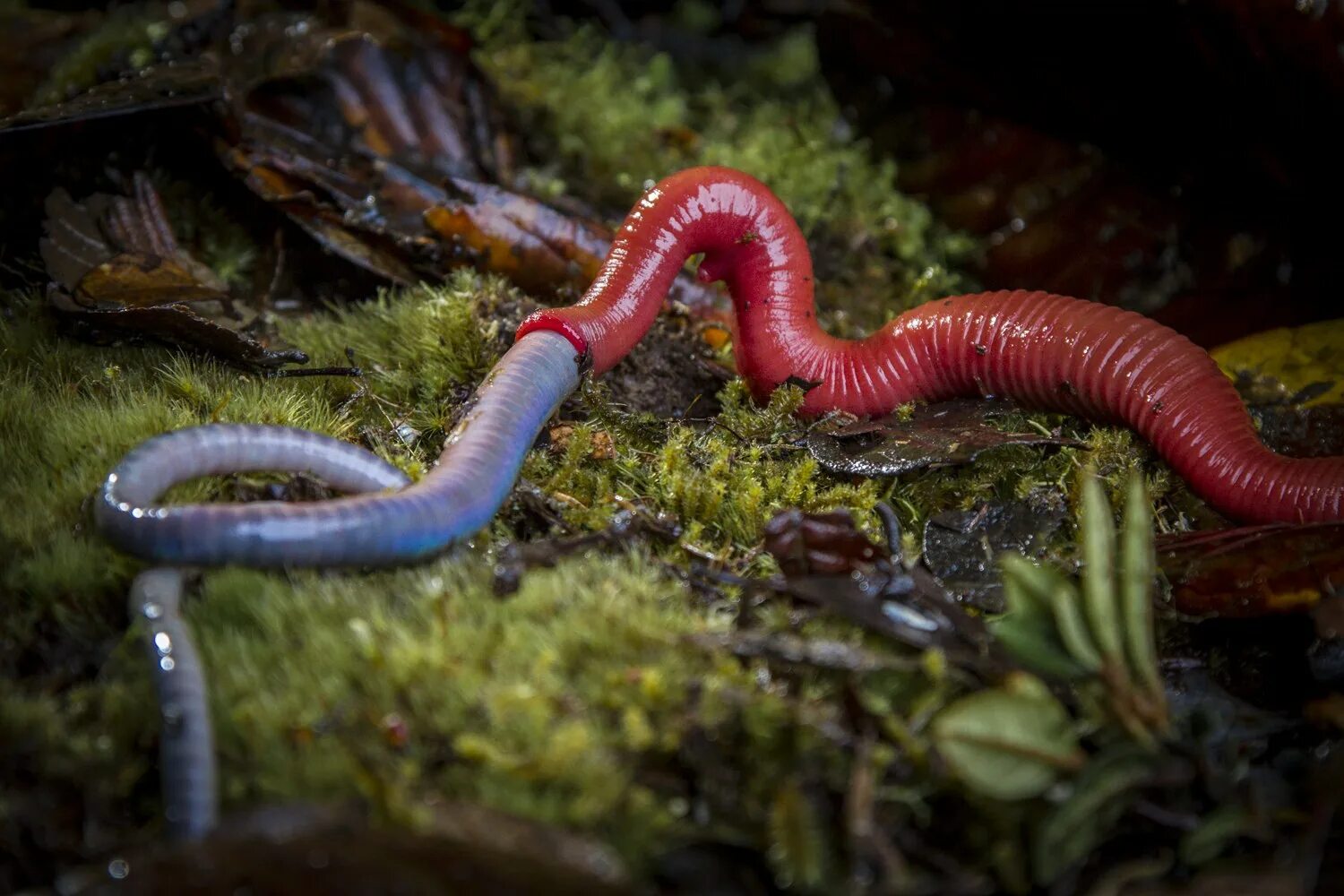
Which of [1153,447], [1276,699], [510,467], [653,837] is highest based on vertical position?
[1153,447]

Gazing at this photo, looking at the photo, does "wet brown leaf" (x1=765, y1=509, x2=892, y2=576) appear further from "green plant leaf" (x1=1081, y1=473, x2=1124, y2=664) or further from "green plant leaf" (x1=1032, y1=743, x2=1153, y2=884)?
"green plant leaf" (x1=1032, y1=743, x2=1153, y2=884)

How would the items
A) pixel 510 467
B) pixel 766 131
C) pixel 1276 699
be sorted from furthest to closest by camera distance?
pixel 766 131 → pixel 510 467 → pixel 1276 699

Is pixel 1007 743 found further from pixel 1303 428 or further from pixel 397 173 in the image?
pixel 397 173

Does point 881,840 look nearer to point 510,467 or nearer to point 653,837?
point 653,837

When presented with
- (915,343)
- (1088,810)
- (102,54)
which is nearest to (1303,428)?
(915,343)

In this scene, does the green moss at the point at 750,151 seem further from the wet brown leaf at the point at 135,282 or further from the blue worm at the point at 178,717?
the blue worm at the point at 178,717

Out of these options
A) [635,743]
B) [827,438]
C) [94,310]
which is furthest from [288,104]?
[635,743]

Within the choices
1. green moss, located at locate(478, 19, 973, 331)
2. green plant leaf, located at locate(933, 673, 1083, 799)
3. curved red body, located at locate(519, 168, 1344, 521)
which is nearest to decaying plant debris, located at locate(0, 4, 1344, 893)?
green plant leaf, located at locate(933, 673, 1083, 799)
